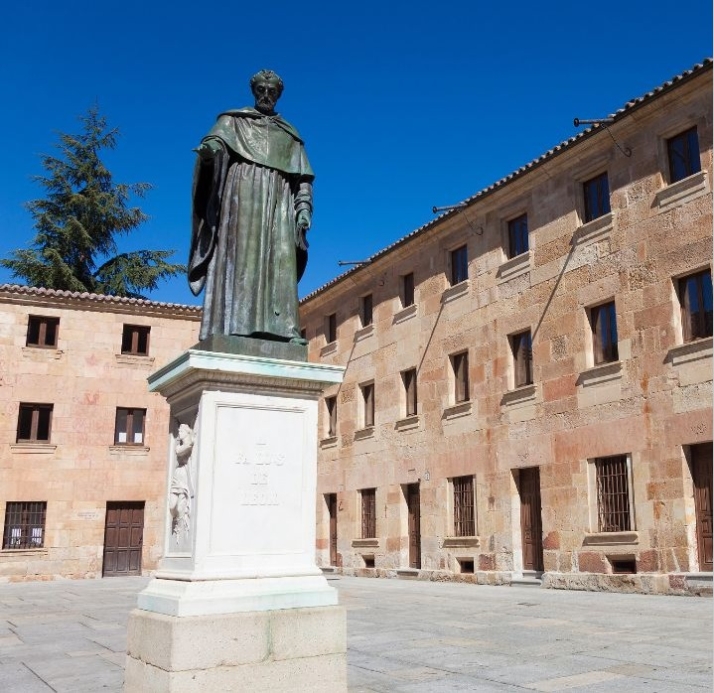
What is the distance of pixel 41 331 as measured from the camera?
26672 mm

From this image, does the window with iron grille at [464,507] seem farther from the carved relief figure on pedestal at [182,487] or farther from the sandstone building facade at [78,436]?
the carved relief figure on pedestal at [182,487]

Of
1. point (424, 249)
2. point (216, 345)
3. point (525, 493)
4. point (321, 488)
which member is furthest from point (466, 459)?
point (216, 345)

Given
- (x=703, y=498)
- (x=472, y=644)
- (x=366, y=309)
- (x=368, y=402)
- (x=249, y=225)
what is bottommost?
(x=472, y=644)

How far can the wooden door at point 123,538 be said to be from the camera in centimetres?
2598

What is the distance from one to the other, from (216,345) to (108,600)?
12.6 meters

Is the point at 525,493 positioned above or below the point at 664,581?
above

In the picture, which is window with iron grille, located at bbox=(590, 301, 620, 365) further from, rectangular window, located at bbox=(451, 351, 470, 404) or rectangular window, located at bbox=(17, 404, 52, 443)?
rectangular window, located at bbox=(17, 404, 52, 443)

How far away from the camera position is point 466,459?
20.9 metres

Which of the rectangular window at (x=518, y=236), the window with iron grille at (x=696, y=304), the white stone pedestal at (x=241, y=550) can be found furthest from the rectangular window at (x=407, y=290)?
the white stone pedestal at (x=241, y=550)

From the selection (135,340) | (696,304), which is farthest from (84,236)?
(696,304)

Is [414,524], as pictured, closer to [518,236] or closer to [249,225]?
[518,236]

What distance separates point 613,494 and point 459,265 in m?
8.56

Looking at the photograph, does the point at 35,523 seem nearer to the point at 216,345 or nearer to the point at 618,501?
the point at 618,501

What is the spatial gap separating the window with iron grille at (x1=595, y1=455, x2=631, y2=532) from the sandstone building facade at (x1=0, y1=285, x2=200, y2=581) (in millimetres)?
14607
